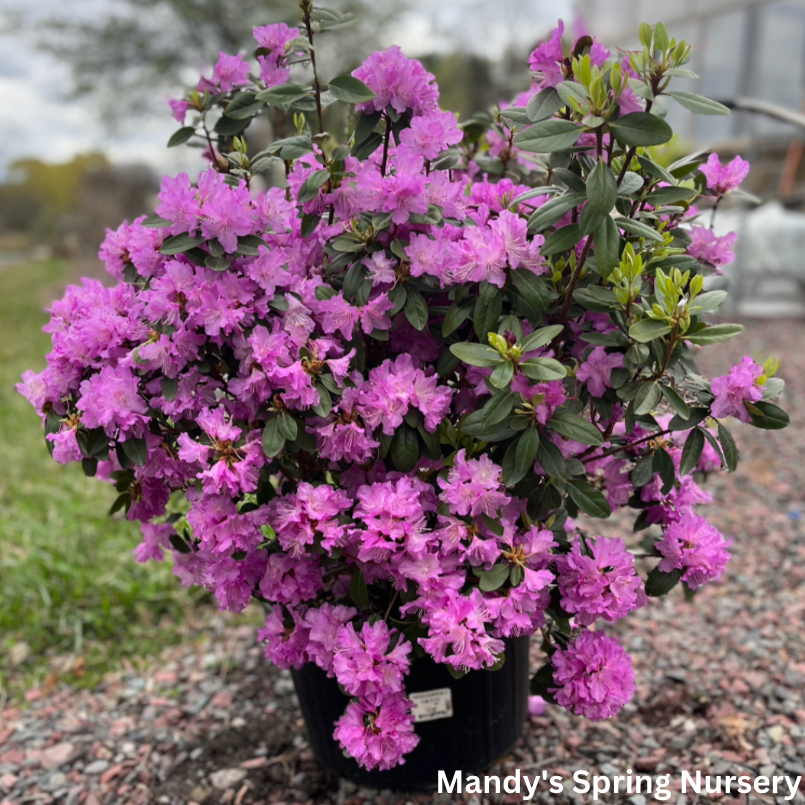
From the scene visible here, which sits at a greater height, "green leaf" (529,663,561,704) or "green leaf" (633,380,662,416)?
"green leaf" (633,380,662,416)

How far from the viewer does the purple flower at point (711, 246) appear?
52.5 inches

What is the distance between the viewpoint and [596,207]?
38.5 inches

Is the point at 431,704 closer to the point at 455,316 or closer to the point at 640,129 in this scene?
the point at 455,316

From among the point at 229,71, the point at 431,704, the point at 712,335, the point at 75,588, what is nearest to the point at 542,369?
the point at 712,335

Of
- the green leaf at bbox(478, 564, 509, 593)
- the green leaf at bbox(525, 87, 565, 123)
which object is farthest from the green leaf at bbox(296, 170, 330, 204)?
the green leaf at bbox(478, 564, 509, 593)

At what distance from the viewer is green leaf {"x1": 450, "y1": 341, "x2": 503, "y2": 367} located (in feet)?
3.40

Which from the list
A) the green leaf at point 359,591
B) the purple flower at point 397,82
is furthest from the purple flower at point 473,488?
the purple flower at point 397,82

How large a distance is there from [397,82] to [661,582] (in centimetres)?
93

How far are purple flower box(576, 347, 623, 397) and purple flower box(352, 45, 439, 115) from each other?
458 millimetres

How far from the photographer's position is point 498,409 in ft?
3.44

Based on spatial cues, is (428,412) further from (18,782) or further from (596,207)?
(18,782)

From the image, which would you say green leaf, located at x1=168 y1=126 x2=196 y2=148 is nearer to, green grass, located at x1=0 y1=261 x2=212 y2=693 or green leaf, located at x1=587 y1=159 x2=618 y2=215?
green leaf, located at x1=587 y1=159 x2=618 y2=215

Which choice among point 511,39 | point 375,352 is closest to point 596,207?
point 375,352

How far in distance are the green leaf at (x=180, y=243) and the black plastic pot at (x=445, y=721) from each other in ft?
2.74
